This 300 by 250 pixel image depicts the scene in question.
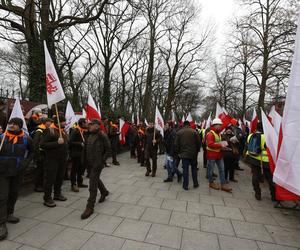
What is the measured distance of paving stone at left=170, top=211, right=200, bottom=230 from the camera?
3.60m

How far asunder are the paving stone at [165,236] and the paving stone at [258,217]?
1.66m

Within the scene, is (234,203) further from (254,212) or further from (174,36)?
(174,36)

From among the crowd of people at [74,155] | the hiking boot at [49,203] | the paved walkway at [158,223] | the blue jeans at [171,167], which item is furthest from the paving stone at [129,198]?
the blue jeans at [171,167]

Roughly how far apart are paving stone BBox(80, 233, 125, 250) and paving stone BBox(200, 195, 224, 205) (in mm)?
2560

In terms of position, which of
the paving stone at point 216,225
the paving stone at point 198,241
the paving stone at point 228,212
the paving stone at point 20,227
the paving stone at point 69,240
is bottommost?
the paving stone at point 228,212

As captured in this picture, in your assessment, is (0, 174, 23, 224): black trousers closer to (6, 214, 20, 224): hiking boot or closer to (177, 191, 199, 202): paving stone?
(6, 214, 20, 224): hiking boot

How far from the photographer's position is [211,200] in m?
4.93

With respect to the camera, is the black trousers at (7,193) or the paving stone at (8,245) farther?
the black trousers at (7,193)

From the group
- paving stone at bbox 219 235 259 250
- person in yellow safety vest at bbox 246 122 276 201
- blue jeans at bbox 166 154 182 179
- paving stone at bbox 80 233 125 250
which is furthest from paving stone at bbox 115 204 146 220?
person in yellow safety vest at bbox 246 122 276 201

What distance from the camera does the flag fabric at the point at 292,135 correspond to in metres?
1.79

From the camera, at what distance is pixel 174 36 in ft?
78.4

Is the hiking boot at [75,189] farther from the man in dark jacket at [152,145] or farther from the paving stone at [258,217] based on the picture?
the paving stone at [258,217]

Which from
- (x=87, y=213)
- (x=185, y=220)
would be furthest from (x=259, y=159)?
(x=87, y=213)

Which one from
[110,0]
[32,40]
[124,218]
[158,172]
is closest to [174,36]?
[110,0]
